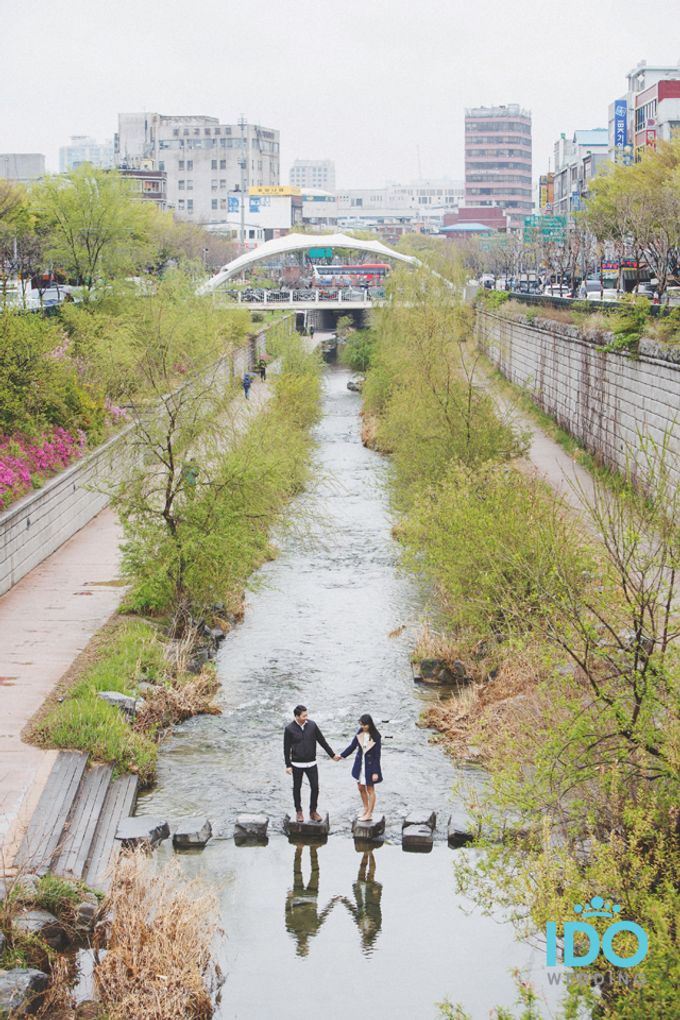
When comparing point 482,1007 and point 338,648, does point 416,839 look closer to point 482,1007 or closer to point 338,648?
point 482,1007

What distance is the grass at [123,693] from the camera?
18219mm

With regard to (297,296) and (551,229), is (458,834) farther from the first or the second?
(297,296)

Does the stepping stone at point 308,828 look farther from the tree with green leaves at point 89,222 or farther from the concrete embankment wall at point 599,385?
the tree with green leaves at point 89,222

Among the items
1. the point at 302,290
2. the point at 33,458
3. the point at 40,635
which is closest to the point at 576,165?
the point at 302,290

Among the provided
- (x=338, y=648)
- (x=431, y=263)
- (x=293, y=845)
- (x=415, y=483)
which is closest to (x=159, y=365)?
(x=415, y=483)

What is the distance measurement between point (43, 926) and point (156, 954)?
4.73ft

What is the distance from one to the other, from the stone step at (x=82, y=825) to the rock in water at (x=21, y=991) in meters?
2.02

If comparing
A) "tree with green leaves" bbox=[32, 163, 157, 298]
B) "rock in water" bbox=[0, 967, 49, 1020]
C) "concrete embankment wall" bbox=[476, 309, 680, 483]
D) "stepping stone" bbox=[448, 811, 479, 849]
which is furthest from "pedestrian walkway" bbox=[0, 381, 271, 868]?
"tree with green leaves" bbox=[32, 163, 157, 298]

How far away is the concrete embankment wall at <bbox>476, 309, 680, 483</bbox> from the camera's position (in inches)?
1266

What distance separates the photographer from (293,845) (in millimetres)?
16812

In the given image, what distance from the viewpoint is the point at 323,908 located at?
15.3 metres

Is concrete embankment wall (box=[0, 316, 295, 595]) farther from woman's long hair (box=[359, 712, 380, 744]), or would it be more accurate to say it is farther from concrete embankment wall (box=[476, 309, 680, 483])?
concrete embankment wall (box=[476, 309, 680, 483])

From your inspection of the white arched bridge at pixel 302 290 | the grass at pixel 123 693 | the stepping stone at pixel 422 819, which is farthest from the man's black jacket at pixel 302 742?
the white arched bridge at pixel 302 290

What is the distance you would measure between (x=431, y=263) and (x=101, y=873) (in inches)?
2145
